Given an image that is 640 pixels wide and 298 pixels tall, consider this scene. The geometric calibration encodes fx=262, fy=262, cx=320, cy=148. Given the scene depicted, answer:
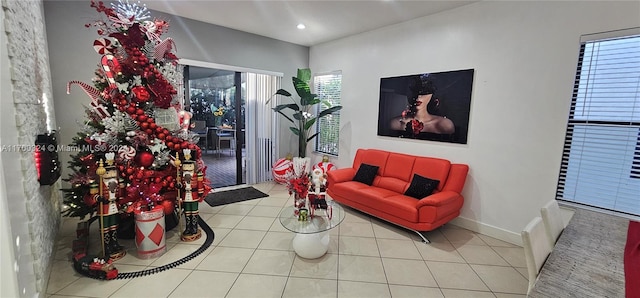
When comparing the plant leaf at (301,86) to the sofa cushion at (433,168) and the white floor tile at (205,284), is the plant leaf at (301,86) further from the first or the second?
the white floor tile at (205,284)

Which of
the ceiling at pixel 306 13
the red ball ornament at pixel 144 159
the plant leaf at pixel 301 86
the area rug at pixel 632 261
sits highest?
the ceiling at pixel 306 13

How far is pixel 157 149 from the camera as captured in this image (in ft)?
8.74

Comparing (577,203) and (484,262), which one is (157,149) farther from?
(577,203)

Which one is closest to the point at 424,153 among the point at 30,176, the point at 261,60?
the point at 261,60

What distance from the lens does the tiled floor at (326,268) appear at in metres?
2.15

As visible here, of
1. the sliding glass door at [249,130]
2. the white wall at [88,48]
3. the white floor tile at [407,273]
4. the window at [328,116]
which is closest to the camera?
the white floor tile at [407,273]

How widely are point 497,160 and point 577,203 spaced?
0.80m

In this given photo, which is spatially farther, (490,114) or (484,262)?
(490,114)

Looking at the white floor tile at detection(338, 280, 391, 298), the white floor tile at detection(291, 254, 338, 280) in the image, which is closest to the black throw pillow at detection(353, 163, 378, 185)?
the white floor tile at detection(291, 254, 338, 280)

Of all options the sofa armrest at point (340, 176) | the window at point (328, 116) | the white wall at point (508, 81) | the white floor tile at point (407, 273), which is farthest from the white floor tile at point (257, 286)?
the window at point (328, 116)

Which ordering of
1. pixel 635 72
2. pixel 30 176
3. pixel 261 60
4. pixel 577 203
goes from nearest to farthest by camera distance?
pixel 30 176, pixel 635 72, pixel 577 203, pixel 261 60

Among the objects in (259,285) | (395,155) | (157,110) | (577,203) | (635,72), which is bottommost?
(259,285)

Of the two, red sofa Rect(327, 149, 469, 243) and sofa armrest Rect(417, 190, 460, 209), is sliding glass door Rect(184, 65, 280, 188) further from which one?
sofa armrest Rect(417, 190, 460, 209)

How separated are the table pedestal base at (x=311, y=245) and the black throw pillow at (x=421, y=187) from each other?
144 cm
